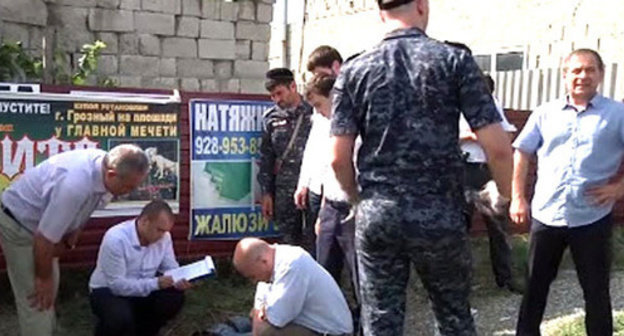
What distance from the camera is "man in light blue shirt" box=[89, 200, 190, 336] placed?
4218mm

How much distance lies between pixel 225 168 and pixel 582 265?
9.04ft

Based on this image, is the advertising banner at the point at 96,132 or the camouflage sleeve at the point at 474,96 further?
the advertising banner at the point at 96,132

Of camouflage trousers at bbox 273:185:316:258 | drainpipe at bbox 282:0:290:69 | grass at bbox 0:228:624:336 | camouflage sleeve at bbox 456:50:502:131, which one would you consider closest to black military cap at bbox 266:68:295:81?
camouflage trousers at bbox 273:185:316:258

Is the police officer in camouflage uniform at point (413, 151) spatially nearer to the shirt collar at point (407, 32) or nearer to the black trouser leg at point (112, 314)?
the shirt collar at point (407, 32)

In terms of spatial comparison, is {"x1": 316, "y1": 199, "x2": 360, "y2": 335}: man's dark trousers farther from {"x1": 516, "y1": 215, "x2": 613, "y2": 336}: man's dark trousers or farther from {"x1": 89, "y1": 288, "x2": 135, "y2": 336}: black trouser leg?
{"x1": 89, "y1": 288, "x2": 135, "y2": 336}: black trouser leg

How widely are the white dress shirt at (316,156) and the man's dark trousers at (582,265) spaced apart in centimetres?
122

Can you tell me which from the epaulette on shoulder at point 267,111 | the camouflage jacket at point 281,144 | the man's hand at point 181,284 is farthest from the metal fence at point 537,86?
the man's hand at point 181,284

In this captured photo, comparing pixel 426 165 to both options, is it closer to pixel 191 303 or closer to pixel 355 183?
pixel 355 183

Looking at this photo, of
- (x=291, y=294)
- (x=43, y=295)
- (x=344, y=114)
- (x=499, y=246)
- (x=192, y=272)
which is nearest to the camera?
(x=344, y=114)

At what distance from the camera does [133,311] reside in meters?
4.24

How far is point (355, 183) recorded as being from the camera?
9.14 feet

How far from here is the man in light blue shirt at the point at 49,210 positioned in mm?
3416

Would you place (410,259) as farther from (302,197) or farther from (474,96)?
(302,197)

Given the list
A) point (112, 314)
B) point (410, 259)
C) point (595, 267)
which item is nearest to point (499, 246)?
point (595, 267)
